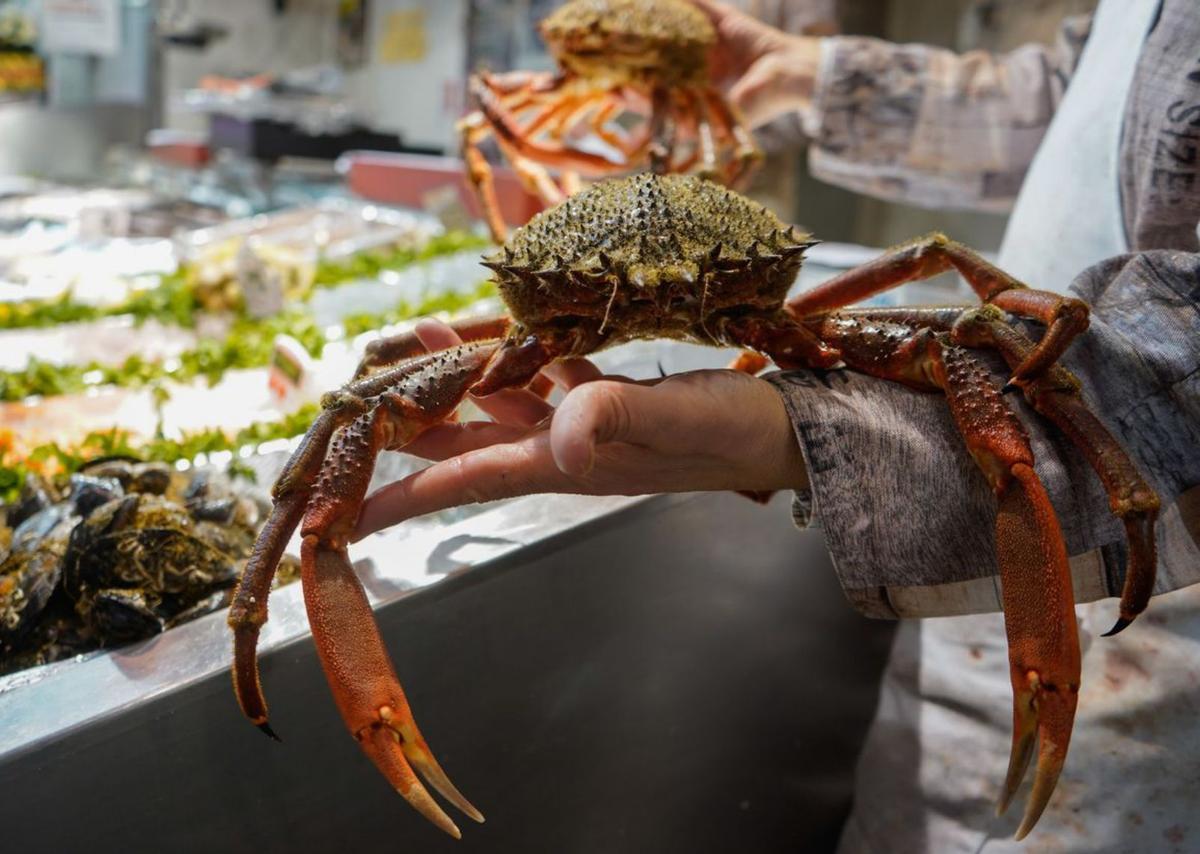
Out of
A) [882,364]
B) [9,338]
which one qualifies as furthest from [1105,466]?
[9,338]

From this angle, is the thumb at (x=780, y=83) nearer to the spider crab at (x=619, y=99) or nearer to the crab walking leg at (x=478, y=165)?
Answer: the spider crab at (x=619, y=99)

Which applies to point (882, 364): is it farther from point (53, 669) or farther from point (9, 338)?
point (9, 338)

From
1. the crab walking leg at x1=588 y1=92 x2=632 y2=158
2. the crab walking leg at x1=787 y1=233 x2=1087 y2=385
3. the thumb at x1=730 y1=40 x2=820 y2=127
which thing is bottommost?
the crab walking leg at x1=787 y1=233 x2=1087 y2=385

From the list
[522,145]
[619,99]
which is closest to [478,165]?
[522,145]

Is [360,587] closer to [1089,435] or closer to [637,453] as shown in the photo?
[637,453]

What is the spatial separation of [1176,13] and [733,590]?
2.47 feet

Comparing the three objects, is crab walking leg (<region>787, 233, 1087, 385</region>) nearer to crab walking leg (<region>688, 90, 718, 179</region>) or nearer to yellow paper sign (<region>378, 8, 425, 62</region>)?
crab walking leg (<region>688, 90, 718, 179</region>)

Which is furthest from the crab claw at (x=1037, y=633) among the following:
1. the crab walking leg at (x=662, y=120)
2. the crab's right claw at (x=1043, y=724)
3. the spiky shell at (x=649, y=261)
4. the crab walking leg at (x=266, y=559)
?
the crab walking leg at (x=662, y=120)

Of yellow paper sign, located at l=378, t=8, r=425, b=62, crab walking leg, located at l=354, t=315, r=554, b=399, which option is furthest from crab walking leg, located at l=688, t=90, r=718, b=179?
yellow paper sign, located at l=378, t=8, r=425, b=62

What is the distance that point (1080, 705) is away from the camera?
0.96m

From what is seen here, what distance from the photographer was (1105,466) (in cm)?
64

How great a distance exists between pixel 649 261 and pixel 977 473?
29 centimetres

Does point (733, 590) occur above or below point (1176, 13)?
below

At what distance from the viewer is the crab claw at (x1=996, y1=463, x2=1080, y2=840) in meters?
0.60
